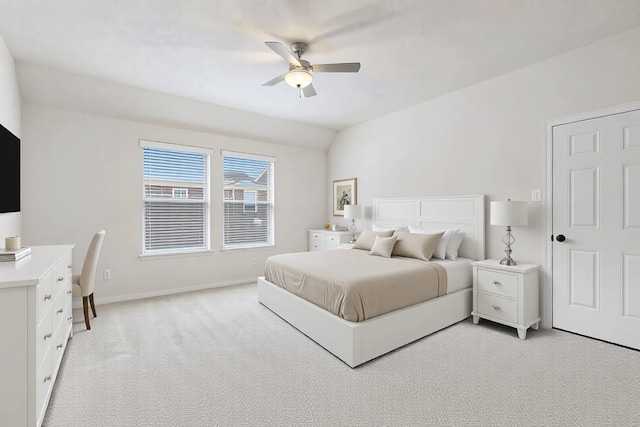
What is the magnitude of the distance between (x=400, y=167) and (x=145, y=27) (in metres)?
3.51

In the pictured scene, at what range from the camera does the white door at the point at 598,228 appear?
2629mm

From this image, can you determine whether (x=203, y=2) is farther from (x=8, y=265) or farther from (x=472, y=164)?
(x=472, y=164)

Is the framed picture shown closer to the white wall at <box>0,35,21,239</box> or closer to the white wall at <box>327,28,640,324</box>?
the white wall at <box>327,28,640,324</box>

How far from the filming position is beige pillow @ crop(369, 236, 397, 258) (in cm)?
364

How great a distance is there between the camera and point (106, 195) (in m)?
3.93

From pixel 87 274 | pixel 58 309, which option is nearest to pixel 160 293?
pixel 87 274

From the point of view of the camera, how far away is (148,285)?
166 inches

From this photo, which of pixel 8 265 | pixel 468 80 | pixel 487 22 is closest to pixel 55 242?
pixel 8 265

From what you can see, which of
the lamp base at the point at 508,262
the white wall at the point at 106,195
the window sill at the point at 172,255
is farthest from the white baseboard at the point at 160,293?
the lamp base at the point at 508,262

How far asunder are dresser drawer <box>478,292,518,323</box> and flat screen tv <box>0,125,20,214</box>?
4290 mm

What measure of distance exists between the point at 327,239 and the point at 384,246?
1.84 meters

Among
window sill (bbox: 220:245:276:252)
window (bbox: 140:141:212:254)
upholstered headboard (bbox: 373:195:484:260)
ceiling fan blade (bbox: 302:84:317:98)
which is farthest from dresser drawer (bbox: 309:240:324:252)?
ceiling fan blade (bbox: 302:84:317:98)

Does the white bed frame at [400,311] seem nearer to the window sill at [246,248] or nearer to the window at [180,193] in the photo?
the window sill at [246,248]

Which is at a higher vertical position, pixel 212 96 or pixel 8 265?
pixel 212 96
